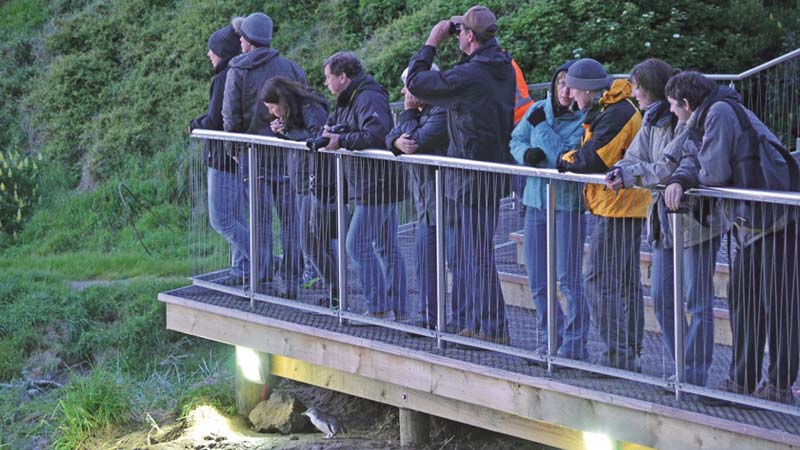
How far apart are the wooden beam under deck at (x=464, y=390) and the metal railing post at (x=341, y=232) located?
0.25 meters

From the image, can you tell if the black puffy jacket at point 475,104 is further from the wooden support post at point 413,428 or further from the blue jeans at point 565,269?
the wooden support post at point 413,428

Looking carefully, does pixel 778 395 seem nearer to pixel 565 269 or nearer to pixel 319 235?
pixel 565 269

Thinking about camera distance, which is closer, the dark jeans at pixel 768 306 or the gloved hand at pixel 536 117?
the dark jeans at pixel 768 306

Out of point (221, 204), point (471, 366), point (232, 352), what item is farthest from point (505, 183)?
point (232, 352)

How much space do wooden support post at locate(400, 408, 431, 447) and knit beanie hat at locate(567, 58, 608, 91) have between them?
254 centimetres

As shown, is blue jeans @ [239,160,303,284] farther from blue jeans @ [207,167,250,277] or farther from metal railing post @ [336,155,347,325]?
metal railing post @ [336,155,347,325]

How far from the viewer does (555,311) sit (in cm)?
671

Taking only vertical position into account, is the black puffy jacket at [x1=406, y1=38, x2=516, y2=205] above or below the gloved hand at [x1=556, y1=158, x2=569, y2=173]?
above

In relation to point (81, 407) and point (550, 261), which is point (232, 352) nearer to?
point (81, 407)

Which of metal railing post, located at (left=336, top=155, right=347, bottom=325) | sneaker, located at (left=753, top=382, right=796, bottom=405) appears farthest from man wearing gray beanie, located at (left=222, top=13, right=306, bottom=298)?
sneaker, located at (left=753, top=382, right=796, bottom=405)

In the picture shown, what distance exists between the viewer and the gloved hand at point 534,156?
6699mm

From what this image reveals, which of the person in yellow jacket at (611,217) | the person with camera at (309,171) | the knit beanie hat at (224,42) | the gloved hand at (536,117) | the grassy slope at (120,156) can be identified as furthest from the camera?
the grassy slope at (120,156)

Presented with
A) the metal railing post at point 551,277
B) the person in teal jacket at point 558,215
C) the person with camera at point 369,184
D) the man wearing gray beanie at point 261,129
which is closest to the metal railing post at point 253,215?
the man wearing gray beanie at point 261,129

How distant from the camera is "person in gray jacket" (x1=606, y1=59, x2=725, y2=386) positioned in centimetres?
598
